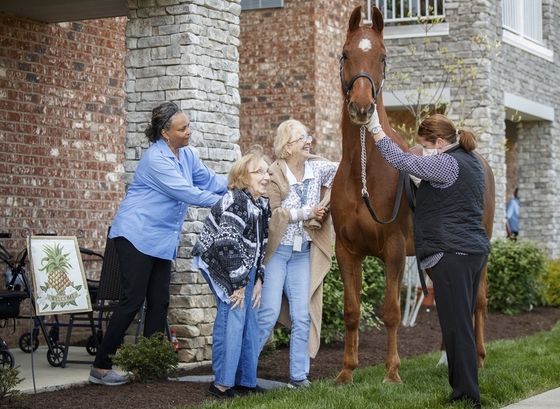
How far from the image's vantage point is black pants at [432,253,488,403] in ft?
20.8

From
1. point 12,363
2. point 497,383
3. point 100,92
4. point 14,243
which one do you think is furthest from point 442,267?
point 100,92

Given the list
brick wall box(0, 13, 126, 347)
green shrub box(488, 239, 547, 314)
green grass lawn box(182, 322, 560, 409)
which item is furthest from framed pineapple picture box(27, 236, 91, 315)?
green shrub box(488, 239, 547, 314)

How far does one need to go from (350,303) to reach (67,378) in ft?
8.04

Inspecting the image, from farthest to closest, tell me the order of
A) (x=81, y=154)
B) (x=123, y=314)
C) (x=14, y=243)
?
1. (x=81, y=154)
2. (x=14, y=243)
3. (x=123, y=314)

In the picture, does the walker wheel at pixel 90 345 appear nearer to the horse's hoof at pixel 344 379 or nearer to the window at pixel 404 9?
the horse's hoof at pixel 344 379

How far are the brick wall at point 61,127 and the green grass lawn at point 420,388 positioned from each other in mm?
4038

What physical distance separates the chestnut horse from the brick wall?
161 inches

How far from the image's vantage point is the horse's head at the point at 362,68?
261 inches

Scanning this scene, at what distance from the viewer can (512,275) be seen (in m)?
14.6

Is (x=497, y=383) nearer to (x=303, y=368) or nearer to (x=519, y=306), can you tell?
(x=303, y=368)

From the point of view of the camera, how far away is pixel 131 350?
24.3 ft

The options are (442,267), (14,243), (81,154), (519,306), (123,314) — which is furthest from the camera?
(519,306)

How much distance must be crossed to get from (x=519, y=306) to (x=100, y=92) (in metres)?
7.61

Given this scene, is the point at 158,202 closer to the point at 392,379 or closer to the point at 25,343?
the point at 392,379
